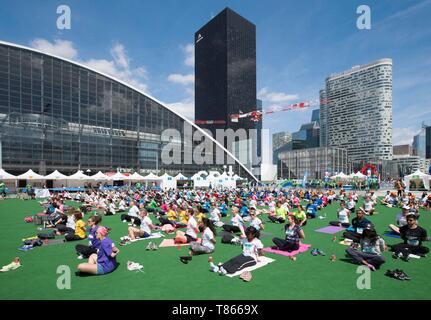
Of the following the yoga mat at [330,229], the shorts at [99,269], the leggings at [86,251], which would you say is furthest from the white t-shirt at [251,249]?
the yoga mat at [330,229]

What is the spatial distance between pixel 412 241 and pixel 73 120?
54917 millimetres

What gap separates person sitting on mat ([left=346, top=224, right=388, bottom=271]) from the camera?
627 cm

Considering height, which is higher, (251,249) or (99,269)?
(251,249)

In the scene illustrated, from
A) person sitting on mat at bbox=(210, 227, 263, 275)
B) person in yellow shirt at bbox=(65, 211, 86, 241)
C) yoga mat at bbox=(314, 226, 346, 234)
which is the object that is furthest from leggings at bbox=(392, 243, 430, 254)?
person in yellow shirt at bbox=(65, 211, 86, 241)

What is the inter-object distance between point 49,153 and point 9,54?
18276 mm

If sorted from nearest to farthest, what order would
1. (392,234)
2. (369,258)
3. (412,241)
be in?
(369,258)
(412,241)
(392,234)

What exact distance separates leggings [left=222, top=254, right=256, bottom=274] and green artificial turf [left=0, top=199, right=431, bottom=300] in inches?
9.7

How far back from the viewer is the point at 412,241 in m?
7.39

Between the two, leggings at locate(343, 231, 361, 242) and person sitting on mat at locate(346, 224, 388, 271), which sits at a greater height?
person sitting on mat at locate(346, 224, 388, 271)

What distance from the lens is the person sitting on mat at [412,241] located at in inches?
280

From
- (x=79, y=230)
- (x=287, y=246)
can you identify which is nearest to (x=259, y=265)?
(x=287, y=246)

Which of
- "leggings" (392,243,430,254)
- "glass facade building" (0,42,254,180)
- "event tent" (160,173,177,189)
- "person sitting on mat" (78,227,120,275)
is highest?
"glass facade building" (0,42,254,180)

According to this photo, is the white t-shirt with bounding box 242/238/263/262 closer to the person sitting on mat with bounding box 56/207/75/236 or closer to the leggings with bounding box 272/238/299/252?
the leggings with bounding box 272/238/299/252

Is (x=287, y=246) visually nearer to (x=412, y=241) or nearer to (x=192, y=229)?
(x=192, y=229)
